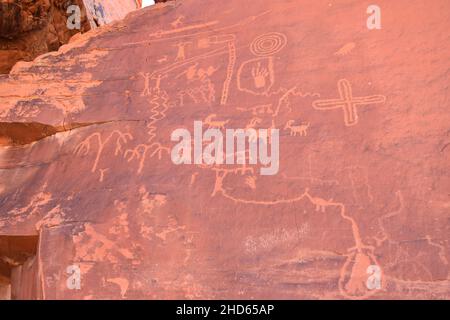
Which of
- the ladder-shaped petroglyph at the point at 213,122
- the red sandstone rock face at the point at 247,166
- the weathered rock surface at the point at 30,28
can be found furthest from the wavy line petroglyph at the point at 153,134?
the weathered rock surface at the point at 30,28

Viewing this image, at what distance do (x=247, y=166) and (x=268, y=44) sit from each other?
3.63 ft

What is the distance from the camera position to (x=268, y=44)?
3754 millimetres

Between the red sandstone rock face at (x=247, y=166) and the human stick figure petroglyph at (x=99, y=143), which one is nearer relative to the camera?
the red sandstone rock face at (x=247, y=166)

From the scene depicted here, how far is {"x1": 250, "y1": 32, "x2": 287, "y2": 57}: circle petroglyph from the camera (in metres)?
3.71

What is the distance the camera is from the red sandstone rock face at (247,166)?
2756 mm

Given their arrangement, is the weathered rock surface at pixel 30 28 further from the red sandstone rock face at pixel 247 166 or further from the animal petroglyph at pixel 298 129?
the animal petroglyph at pixel 298 129

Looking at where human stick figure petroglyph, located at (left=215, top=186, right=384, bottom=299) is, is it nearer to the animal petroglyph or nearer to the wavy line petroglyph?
the animal petroglyph

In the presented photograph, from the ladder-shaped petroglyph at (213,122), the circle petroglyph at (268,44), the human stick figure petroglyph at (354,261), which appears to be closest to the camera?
the human stick figure petroglyph at (354,261)

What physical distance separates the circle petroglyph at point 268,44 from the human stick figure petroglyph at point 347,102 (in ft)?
2.01

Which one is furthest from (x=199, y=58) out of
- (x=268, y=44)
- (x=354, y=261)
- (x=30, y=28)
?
(x=30, y=28)

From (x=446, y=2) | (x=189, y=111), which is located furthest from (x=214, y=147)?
(x=446, y=2)

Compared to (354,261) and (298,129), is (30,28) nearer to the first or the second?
(298,129)
